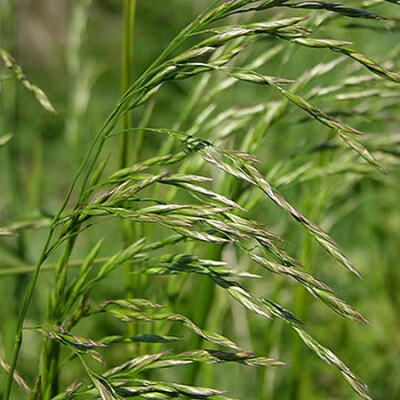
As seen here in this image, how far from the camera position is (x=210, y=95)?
3.48 ft

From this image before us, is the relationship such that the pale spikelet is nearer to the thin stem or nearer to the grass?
the grass

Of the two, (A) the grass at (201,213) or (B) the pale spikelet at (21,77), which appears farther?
(B) the pale spikelet at (21,77)

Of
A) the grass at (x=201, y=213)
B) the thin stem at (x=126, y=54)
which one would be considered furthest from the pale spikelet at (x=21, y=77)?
the thin stem at (x=126, y=54)

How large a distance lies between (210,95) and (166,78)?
30 cm

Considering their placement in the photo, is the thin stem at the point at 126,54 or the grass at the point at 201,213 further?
the thin stem at the point at 126,54

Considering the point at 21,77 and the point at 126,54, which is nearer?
the point at 21,77

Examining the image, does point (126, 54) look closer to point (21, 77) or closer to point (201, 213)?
point (21, 77)

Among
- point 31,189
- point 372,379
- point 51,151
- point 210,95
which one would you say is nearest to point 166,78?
point 210,95

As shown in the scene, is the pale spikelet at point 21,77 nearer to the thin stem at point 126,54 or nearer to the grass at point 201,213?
the grass at point 201,213

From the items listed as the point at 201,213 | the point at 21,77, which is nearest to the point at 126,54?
the point at 21,77

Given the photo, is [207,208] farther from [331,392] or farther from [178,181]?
[331,392]

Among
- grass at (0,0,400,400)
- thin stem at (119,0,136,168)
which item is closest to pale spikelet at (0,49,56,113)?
grass at (0,0,400,400)

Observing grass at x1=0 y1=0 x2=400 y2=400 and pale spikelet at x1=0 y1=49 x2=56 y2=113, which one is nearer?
grass at x1=0 y1=0 x2=400 y2=400

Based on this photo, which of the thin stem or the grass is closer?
the grass
